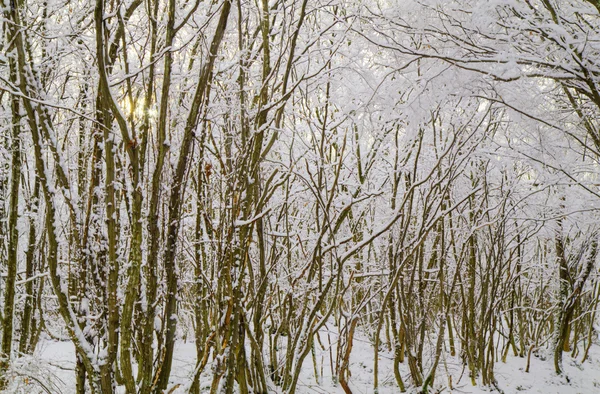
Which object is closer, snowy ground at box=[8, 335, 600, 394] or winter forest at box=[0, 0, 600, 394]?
winter forest at box=[0, 0, 600, 394]

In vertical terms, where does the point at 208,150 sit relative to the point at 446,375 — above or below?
above

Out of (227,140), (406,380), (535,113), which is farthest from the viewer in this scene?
(406,380)

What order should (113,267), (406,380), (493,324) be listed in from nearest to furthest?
(113,267) < (406,380) < (493,324)

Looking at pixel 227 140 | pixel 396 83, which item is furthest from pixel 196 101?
pixel 396 83

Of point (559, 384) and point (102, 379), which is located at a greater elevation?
point (102, 379)

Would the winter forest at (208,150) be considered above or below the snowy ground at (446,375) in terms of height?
above

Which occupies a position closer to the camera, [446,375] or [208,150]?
[208,150]

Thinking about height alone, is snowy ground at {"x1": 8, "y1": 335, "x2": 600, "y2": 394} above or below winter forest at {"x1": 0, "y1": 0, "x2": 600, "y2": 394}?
below

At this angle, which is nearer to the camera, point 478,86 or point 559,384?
point 478,86

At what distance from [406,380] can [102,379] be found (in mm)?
4850

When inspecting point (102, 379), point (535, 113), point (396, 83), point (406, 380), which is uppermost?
point (396, 83)

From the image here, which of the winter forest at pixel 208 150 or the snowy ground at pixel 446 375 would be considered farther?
the snowy ground at pixel 446 375

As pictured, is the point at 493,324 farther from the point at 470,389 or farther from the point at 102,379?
the point at 102,379

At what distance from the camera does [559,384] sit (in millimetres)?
6922
